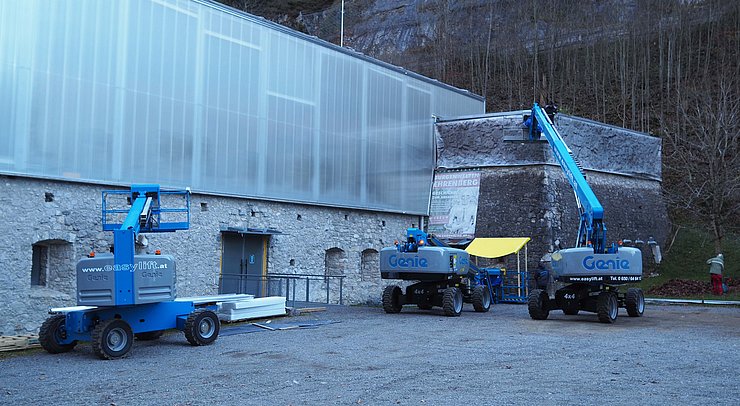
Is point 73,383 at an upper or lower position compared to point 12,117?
lower

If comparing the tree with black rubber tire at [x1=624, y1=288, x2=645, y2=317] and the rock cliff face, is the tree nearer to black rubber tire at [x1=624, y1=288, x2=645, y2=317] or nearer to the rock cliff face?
black rubber tire at [x1=624, y1=288, x2=645, y2=317]

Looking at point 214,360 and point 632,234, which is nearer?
point 214,360

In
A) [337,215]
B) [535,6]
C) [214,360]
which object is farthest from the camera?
[535,6]

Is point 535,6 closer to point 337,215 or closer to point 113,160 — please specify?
point 337,215

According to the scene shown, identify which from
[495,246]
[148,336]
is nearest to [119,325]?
[148,336]

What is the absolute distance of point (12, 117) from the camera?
47.1ft

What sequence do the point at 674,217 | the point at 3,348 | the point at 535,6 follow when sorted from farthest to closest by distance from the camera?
the point at 535,6, the point at 674,217, the point at 3,348

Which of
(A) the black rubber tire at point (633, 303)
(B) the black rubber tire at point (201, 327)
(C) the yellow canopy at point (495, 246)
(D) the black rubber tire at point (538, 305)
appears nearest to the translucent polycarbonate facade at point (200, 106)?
(C) the yellow canopy at point (495, 246)

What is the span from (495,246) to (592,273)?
23.5 feet

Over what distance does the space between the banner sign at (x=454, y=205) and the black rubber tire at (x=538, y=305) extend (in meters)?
8.37

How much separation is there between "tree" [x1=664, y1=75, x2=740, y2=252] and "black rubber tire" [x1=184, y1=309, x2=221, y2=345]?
18.7m

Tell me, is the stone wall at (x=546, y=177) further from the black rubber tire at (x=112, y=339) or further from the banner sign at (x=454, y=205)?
the black rubber tire at (x=112, y=339)

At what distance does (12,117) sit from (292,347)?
7792 mm

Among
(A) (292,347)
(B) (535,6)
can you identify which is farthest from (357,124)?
(B) (535,6)
